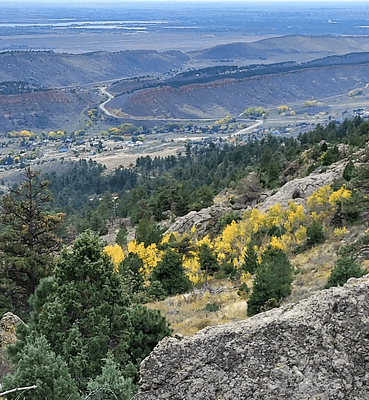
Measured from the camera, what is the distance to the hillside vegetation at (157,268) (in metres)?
10.1

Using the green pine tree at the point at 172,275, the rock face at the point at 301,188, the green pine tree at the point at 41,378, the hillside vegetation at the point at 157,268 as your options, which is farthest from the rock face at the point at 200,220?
the green pine tree at the point at 41,378

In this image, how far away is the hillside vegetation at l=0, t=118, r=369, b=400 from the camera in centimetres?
1011

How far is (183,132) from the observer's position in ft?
478

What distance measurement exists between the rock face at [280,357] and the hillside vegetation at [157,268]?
1.28 meters

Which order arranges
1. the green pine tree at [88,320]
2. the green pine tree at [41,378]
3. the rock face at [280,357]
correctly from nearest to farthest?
the rock face at [280,357], the green pine tree at [41,378], the green pine tree at [88,320]

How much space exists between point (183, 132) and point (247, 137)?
21029 mm

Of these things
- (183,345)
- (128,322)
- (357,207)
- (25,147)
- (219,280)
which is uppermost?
(183,345)

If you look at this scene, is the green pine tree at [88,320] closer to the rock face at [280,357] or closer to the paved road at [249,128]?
the rock face at [280,357]

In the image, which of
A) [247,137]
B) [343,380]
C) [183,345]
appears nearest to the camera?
[343,380]

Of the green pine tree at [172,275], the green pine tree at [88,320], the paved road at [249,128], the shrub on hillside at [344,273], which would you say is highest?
the green pine tree at [88,320]

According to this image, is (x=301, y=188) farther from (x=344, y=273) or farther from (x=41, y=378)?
(x=41, y=378)

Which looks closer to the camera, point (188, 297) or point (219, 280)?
point (188, 297)

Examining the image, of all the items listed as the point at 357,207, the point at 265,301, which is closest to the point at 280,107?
the point at 357,207

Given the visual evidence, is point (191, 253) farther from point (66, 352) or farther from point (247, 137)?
point (247, 137)
